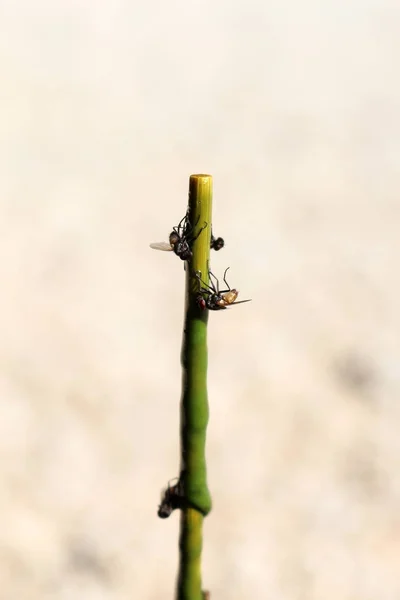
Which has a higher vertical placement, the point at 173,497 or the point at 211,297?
the point at 211,297

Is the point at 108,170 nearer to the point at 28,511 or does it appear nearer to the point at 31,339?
the point at 31,339

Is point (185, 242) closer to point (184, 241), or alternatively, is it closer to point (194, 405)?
point (184, 241)

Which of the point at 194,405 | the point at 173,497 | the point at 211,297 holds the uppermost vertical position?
the point at 211,297

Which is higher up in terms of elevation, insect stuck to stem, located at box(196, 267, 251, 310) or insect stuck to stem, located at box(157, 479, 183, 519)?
insect stuck to stem, located at box(196, 267, 251, 310)

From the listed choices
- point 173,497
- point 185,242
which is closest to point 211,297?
point 185,242

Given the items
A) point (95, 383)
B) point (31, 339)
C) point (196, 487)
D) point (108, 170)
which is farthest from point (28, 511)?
point (108, 170)

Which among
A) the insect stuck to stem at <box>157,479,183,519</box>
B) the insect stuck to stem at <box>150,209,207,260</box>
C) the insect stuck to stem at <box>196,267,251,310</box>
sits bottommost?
A: the insect stuck to stem at <box>157,479,183,519</box>

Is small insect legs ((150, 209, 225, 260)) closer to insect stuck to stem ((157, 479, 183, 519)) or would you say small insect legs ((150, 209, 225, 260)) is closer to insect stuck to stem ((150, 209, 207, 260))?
insect stuck to stem ((150, 209, 207, 260))

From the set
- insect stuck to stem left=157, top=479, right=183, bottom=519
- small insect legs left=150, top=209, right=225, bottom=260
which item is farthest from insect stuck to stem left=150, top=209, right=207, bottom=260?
insect stuck to stem left=157, top=479, right=183, bottom=519

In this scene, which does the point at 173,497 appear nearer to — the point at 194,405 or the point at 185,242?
the point at 194,405

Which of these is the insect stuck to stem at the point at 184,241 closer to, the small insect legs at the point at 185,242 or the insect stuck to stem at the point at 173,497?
the small insect legs at the point at 185,242
